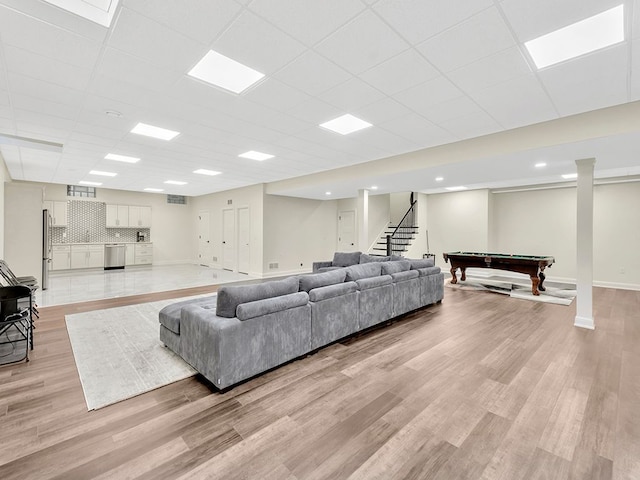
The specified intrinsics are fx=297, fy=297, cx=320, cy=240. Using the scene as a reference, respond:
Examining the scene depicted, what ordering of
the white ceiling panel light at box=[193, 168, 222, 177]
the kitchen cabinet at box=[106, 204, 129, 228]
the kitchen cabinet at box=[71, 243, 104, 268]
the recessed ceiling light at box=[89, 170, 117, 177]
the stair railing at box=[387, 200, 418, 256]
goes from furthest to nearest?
the kitchen cabinet at box=[106, 204, 129, 228]
the stair railing at box=[387, 200, 418, 256]
the kitchen cabinet at box=[71, 243, 104, 268]
the recessed ceiling light at box=[89, 170, 117, 177]
the white ceiling panel light at box=[193, 168, 222, 177]

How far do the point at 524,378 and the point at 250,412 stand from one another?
8.11 ft

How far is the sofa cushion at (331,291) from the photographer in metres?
3.25

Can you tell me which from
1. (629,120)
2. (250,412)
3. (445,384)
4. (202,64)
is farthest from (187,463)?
(629,120)

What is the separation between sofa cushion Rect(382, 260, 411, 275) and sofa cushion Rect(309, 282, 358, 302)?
0.97 meters

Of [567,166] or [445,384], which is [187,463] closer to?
[445,384]

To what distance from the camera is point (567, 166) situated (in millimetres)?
5078

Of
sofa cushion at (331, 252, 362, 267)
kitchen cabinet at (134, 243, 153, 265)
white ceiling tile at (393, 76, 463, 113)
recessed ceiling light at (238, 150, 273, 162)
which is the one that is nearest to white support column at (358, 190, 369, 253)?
sofa cushion at (331, 252, 362, 267)

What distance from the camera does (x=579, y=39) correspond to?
7.24 feet

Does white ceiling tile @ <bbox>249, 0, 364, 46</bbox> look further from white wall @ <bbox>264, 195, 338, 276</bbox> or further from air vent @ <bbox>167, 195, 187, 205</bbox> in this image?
air vent @ <bbox>167, 195, 187, 205</bbox>

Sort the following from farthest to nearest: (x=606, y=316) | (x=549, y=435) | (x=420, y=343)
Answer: (x=606, y=316), (x=420, y=343), (x=549, y=435)

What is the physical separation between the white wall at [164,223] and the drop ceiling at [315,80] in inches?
222

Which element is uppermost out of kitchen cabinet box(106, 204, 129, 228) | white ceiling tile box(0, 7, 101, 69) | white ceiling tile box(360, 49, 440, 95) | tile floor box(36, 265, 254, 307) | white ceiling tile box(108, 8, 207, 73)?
white ceiling tile box(360, 49, 440, 95)

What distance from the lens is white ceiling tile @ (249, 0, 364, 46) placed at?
186 cm

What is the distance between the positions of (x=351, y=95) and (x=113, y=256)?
10185 millimetres
